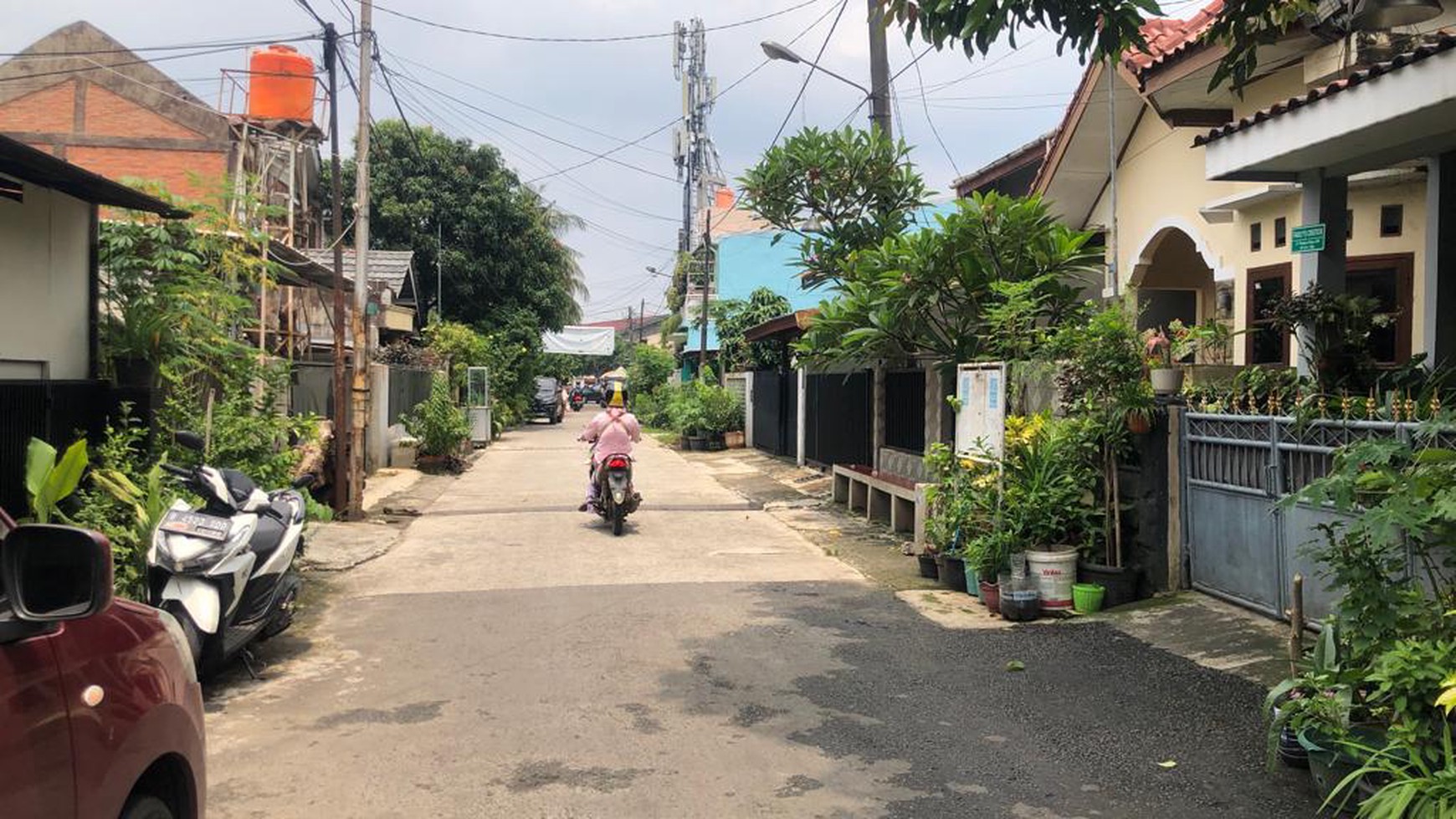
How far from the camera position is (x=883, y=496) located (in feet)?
42.4

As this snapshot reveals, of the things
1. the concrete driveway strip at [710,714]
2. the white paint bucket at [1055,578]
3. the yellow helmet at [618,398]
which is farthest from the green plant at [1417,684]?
the yellow helmet at [618,398]

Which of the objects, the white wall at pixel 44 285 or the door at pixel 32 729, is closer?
the door at pixel 32 729

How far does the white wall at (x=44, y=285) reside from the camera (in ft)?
22.6

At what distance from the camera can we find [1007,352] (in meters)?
9.45

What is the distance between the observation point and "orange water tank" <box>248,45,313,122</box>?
23.7 meters

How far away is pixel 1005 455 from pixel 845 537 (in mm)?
3499

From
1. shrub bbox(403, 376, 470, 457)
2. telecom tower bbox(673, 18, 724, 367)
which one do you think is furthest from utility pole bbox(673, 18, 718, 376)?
shrub bbox(403, 376, 470, 457)

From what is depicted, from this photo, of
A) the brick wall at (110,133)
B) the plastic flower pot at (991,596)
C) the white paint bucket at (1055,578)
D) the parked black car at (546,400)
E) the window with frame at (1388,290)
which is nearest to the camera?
the white paint bucket at (1055,578)

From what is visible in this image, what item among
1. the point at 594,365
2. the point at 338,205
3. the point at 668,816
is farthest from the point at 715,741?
the point at 594,365

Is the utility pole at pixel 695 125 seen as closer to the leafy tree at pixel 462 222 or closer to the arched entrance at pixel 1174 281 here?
the leafy tree at pixel 462 222

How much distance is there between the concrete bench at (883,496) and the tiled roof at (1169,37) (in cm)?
458

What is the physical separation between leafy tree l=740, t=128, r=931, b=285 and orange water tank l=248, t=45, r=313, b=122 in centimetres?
1493

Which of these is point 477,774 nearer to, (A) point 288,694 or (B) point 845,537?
(A) point 288,694

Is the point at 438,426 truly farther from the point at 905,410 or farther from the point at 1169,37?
the point at 1169,37
